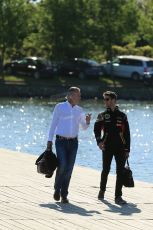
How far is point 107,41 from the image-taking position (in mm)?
65250

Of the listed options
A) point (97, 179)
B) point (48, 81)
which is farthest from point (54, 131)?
point (48, 81)

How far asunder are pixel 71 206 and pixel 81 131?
23.0 metres

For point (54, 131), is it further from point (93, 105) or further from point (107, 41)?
point (107, 41)

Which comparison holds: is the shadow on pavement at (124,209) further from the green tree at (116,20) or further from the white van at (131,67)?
the green tree at (116,20)

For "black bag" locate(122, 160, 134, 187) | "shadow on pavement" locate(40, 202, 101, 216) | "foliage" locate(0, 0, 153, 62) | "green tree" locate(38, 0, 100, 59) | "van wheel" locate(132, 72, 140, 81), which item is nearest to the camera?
"shadow on pavement" locate(40, 202, 101, 216)

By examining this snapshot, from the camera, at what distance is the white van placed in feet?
200

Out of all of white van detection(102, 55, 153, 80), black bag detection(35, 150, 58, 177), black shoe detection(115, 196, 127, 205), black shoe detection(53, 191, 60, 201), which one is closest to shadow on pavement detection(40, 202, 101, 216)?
black shoe detection(53, 191, 60, 201)

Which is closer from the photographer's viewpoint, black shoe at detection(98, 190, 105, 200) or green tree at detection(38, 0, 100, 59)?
black shoe at detection(98, 190, 105, 200)

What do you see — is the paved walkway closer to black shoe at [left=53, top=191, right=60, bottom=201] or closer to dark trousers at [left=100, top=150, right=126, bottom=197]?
black shoe at [left=53, top=191, right=60, bottom=201]

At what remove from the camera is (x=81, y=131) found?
34.7 m

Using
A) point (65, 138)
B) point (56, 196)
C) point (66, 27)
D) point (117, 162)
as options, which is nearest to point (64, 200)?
point (56, 196)

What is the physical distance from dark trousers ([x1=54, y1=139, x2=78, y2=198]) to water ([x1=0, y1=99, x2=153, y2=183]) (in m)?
6.68

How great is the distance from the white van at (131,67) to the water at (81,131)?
561cm

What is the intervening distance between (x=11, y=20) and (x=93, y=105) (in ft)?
48.5
